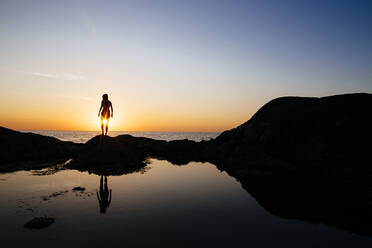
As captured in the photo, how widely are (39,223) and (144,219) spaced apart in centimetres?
361

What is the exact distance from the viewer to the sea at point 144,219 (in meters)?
6.51

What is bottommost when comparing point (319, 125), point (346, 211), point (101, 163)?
point (346, 211)

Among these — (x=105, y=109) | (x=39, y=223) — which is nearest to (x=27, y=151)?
(x=105, y=109)

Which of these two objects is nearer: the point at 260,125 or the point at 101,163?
the point at 101,163

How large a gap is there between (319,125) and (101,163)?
2505 centimetres

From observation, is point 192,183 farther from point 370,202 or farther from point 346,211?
point 370,202

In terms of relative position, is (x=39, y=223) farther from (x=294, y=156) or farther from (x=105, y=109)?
(x=294, y=156)

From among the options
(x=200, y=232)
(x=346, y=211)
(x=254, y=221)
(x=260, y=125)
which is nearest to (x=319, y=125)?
(x=260, y=125)

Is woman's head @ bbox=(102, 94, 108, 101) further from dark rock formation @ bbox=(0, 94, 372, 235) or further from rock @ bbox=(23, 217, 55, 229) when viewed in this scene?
rock @ bbox=(23, 217, 55, 229)

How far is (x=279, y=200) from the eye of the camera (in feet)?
36.2

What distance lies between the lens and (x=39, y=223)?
23.5 ft

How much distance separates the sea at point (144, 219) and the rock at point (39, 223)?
13 cm

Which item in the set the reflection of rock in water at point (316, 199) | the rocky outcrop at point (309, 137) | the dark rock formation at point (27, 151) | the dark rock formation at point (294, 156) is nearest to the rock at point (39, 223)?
the dark rock formation at point (294, 156)

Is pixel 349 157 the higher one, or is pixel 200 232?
pixel 349 157
